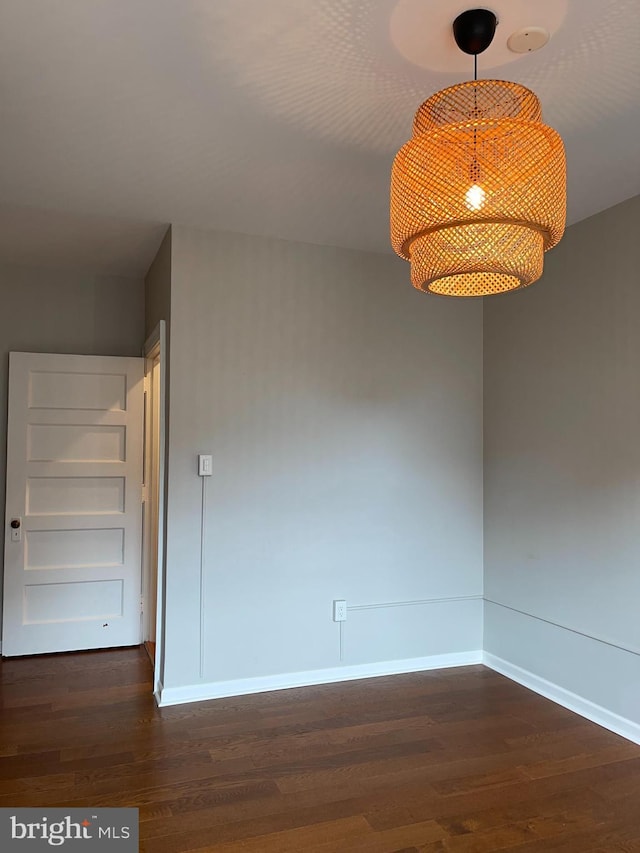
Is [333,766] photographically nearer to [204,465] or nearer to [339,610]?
[339,610]

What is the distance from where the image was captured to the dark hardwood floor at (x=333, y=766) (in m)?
2.28

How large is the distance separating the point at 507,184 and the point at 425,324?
2.44m

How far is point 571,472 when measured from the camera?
3.46 m

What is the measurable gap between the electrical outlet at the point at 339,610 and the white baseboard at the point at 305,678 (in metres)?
0.29

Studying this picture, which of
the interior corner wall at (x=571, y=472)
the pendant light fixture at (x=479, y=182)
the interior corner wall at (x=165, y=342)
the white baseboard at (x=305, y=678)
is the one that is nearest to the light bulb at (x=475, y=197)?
the pendant light fixture at (x=479, y=182)

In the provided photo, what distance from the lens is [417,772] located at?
8.84ft

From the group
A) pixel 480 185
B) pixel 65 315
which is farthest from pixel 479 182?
pixel 65 315

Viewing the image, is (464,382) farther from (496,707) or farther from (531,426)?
(496,707)

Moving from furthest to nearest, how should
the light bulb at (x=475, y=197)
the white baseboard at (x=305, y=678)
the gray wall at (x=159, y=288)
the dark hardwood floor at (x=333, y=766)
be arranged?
the gray wall at (x=159, y=288) → the white baseboard at (x=305, y=678) → the dark hardwood floor at (x=333, y=766) → the light bulb at (x=475, y=197)

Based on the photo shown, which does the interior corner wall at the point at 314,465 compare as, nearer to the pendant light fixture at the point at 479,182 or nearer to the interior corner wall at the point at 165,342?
the interior corner wall at the point at 165,342

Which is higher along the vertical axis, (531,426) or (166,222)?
(166,222)

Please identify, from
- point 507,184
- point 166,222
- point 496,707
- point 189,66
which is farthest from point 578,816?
point 166,222

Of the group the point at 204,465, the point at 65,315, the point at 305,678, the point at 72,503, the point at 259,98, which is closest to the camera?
the point at 259,98

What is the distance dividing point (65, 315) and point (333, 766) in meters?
3.41
